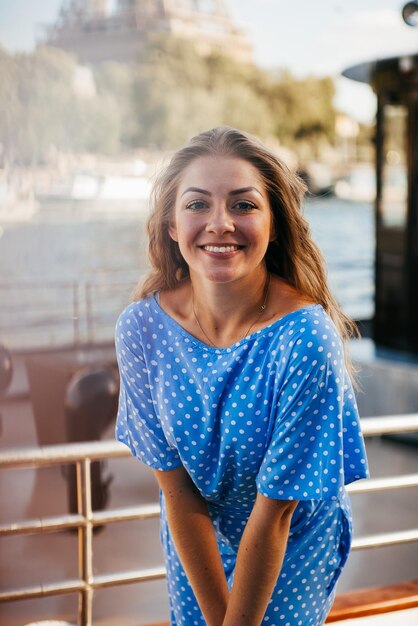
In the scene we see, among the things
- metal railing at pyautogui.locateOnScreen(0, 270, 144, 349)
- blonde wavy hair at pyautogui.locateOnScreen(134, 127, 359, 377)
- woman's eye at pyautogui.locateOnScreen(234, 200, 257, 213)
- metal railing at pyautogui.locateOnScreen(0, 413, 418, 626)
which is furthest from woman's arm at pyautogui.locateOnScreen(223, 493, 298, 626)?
metal railing at pyautogui.locateOnScreen(0, 270, 144, 349)

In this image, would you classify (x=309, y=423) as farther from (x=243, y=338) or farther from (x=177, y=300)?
(x=177, y=300)

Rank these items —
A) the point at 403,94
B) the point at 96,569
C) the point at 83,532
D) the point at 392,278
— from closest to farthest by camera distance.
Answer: the point at 83,532
the point at 96,569
the point at 403,94
the point at 392,278

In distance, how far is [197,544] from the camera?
41.7 inches

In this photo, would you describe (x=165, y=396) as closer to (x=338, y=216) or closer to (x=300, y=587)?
(x=300, y=587)

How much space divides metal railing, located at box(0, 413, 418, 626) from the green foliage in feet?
96.2

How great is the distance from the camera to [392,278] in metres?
4.67

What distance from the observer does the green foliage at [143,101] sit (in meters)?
30.7

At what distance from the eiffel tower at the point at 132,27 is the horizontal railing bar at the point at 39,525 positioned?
102 feet

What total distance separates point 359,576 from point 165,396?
2.15m

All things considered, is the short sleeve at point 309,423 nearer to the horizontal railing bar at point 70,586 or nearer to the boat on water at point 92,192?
the horizontal railing bar at point 70,586

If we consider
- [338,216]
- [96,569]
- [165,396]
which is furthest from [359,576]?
[338,216]

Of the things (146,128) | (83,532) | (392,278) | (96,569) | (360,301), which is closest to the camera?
(83,532)

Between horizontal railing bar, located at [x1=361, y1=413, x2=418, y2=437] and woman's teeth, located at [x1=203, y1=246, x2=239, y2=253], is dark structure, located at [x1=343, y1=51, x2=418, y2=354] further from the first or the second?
woman's teeth, located at [x1=203, y1=246, x2=239, y2=253]

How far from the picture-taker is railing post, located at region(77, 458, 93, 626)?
5.07 ft
